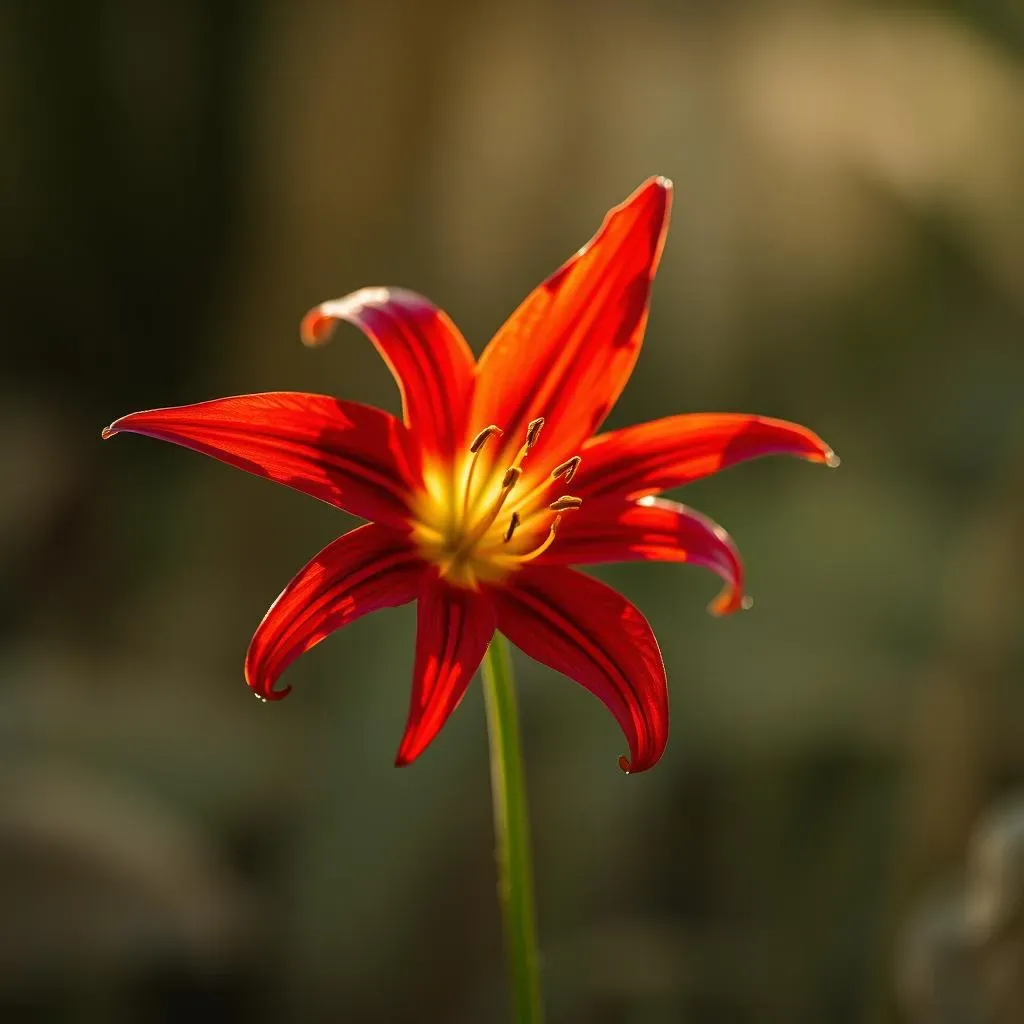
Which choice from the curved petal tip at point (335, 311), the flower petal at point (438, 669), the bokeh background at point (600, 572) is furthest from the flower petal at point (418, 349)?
the bokeh background at point (600, 572)

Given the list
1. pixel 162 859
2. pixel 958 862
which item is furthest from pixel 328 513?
pixel 958 862

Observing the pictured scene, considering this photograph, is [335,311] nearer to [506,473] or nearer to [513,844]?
[506,473]

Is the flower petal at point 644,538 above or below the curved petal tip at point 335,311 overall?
below

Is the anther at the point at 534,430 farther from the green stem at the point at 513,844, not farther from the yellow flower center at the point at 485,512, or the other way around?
the green stem at the point at 513,844

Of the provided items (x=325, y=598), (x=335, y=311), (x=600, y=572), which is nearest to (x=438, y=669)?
(x=325, y=598)

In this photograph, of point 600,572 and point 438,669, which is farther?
point 600,572

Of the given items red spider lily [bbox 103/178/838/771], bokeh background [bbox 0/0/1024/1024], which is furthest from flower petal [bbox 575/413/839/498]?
bokeh background [bbox 0/0/1024/1024]
